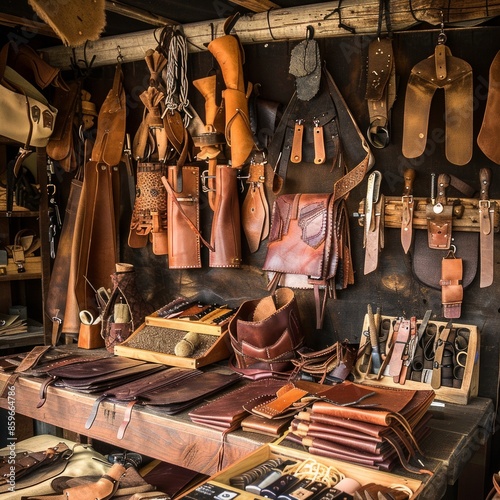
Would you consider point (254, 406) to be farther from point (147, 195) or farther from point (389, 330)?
point (147, 195)

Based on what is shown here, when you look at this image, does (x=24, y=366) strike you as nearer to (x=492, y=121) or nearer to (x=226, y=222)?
(x=226, y=222)

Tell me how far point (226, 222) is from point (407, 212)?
3.64 feet

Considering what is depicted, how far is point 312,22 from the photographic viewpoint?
3.34 metres

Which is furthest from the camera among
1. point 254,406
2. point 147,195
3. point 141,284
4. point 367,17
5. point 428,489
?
point 141,284

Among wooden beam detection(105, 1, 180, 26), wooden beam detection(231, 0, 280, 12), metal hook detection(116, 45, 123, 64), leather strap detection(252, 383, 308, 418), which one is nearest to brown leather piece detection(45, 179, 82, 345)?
metal hook detection(116, 45, 123, 64)

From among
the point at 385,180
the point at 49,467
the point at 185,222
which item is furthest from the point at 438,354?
the point at 49,467

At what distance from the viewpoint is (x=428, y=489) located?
2.10 metres

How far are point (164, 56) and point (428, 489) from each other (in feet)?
9.53

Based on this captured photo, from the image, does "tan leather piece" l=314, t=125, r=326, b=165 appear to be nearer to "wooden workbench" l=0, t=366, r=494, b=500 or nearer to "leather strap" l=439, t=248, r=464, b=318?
"leather strap" l=439, t=248, r=464, b=318

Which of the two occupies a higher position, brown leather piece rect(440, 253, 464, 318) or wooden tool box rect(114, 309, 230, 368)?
brown leather piece rect(440, 253, 464, 318)

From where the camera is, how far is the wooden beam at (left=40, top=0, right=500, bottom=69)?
9.64ft

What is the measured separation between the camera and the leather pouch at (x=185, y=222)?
386 centimetres

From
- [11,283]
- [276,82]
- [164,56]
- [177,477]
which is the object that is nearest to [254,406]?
[177,477]

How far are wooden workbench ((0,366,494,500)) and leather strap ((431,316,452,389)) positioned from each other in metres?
0.12
